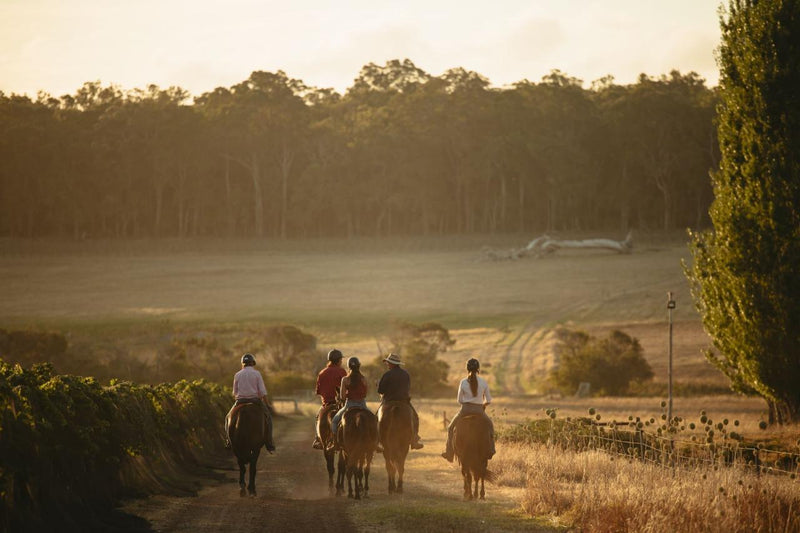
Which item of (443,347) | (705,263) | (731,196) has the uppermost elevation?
(731,196)

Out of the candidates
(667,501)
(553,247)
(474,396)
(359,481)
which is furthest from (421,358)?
(553,247)

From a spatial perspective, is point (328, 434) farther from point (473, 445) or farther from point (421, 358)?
point (421, 358)

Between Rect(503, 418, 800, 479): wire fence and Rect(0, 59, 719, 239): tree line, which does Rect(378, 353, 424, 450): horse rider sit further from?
Rect(0, 59, 719, 239): tree line

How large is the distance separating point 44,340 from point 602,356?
111 ft

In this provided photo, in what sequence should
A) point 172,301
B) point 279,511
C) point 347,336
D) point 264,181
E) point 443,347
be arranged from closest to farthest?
point 279,511, point 443,347, point 347,336, point 172,301, point 264,181

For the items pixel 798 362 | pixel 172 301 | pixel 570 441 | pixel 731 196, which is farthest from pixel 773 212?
pixel 172 301

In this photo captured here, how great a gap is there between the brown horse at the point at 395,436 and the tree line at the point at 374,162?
373 ft

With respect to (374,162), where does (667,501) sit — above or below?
below

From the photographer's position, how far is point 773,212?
3441cm

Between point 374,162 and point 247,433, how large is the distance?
11915 centimetres

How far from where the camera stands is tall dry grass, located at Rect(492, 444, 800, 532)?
44.2 ft

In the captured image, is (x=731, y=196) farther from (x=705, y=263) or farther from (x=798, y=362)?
(x=798, y=362)

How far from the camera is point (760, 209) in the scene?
34.7 meters

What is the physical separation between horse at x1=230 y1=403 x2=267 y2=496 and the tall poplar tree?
2033 centimetres
